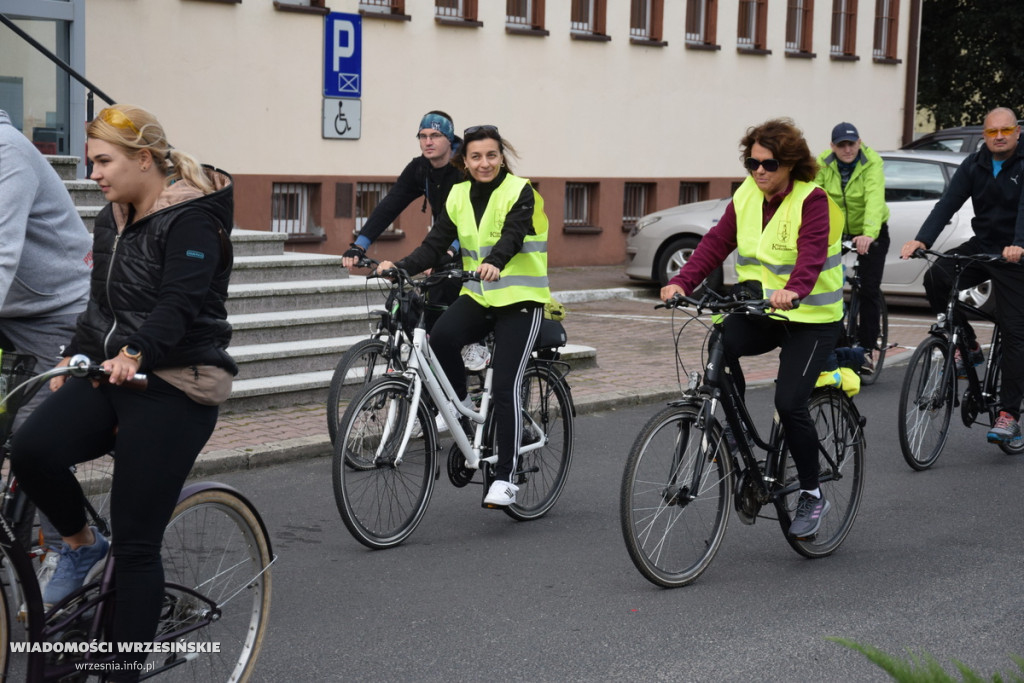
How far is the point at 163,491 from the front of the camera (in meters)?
3.89

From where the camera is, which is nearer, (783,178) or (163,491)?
(163,491)

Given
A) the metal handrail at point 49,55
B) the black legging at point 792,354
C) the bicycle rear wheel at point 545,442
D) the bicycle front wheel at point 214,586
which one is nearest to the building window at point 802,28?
the metal handrail at point 49,55

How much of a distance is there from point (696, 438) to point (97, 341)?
2.58 metres

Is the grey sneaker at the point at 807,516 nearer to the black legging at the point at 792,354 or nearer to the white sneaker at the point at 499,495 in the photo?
the black legging at the point at 792,354

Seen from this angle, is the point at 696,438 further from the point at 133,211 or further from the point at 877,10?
the point at 877,10

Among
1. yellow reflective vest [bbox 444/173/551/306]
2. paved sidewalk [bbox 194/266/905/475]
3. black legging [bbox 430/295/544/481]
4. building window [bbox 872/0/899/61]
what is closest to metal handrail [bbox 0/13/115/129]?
paved sidewalk [bbox 194/266/905/475]

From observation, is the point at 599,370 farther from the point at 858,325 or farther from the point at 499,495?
the point at 499,495

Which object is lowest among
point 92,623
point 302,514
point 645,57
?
point 302,514

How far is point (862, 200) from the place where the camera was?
1091 cm

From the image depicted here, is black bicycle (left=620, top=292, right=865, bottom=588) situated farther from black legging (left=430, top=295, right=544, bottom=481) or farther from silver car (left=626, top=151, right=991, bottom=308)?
silver car (left=626, top=151, right=991, bottom=308)

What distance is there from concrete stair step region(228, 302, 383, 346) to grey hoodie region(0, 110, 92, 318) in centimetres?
483

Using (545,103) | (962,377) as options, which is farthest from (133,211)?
(545,103)

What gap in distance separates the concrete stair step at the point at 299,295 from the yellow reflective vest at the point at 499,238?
12.2 feet

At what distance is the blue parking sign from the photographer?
16.7m
